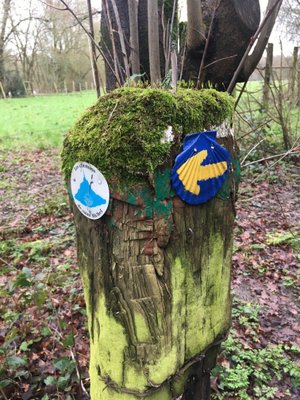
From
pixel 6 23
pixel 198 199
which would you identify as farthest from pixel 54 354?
pixel 6 23

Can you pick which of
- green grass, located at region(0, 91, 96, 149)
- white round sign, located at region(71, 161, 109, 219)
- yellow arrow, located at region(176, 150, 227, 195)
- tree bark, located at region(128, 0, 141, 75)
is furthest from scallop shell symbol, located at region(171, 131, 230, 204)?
green grass, located at region(0, 91, 96, 149)

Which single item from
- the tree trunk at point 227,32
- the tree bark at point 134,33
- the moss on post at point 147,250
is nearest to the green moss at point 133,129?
the moss on post at point 147,250

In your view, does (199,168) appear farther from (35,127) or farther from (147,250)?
(35,127)

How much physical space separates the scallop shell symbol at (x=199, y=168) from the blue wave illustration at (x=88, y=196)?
0.24 metres

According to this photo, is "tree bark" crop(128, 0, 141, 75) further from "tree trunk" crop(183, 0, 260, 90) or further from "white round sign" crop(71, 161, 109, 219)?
"white round sign" crop(71, 161, 109, 219)

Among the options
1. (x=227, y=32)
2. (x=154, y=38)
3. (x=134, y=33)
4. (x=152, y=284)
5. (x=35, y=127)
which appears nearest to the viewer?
(x=152, y=284)

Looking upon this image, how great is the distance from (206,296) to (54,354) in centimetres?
159

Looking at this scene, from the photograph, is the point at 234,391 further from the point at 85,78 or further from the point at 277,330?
the point at 85,78

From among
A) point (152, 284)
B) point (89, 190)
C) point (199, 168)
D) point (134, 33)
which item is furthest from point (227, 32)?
point (152, 284)

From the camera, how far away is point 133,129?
39.6 inches

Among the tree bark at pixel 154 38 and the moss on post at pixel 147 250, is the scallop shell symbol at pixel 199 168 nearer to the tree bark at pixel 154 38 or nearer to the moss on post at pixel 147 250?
the moss on post at pixel 147 250

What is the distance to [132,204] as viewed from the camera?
3.41 ft

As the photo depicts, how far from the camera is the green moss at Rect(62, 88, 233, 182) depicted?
1.00m

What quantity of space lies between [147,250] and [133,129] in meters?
0.39
